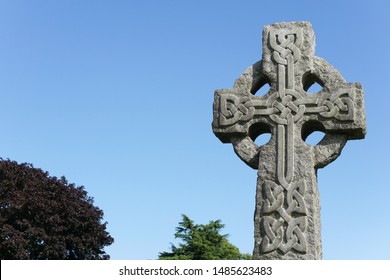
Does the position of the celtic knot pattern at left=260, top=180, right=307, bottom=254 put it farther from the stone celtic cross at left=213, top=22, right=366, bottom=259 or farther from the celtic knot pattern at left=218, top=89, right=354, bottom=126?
the celtic knot pattern at left=218, top=89, right=354, bottom=126

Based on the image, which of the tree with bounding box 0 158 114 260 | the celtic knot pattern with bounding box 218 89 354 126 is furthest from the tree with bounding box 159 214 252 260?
the celtic knot pattern with bounding box 218 89 354 126

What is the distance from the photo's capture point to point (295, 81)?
26.7 feet

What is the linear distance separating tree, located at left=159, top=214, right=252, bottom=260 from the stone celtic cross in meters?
13.5

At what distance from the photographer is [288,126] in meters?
7.96

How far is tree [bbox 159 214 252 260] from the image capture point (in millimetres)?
21844

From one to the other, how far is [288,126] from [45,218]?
69.0 ft

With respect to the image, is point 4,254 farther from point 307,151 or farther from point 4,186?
point 307,151

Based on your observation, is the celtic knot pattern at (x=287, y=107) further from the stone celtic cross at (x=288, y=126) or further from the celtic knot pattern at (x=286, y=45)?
the celtic knot pattern at (x=286, y=45)

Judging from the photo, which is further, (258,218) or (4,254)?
(4,254)

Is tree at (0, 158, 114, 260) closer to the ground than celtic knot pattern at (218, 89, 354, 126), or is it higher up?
higher up

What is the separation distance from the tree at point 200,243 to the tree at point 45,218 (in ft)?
21.7
